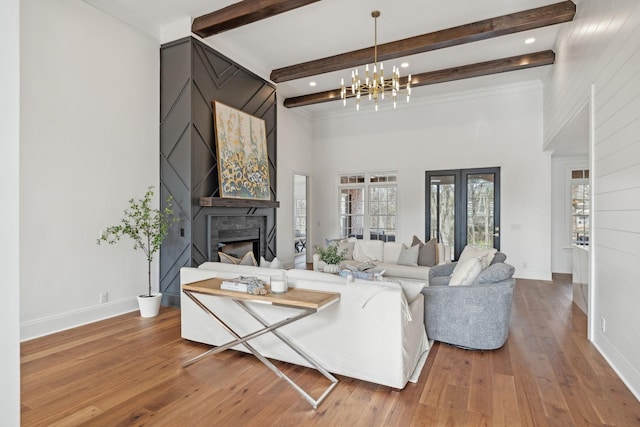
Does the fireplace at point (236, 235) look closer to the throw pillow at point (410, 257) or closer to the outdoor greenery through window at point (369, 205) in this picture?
the throw pillow at point (410, 257)

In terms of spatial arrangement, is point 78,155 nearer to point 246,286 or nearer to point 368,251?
point 246,286

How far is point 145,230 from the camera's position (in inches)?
175

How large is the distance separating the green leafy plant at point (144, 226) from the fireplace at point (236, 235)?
628mm

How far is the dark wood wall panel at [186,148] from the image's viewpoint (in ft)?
15.5

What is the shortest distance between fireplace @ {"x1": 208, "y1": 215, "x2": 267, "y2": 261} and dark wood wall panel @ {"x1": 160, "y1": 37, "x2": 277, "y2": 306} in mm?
126

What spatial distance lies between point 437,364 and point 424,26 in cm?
433

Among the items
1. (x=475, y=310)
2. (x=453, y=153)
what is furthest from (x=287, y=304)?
(x=453, y=153)

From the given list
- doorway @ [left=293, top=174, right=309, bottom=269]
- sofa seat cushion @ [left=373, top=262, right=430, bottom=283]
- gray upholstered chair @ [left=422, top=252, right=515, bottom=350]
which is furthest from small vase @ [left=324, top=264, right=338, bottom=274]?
doorway @ [left=293, top=174, right=309, bottom=269]

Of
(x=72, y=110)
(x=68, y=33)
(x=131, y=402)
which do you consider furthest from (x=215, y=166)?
(x=131, y=402)

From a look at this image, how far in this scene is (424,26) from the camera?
4719 mm

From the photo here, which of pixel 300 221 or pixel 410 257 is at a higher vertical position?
pixel 300 221

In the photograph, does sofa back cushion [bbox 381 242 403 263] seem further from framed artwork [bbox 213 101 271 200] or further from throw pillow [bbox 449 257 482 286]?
throw pillow [bbox 449 257 482 286]

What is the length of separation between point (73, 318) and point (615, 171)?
18.3 ft

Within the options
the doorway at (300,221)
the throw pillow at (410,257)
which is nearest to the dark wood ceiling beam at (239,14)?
the throw pillow at (410,257)
